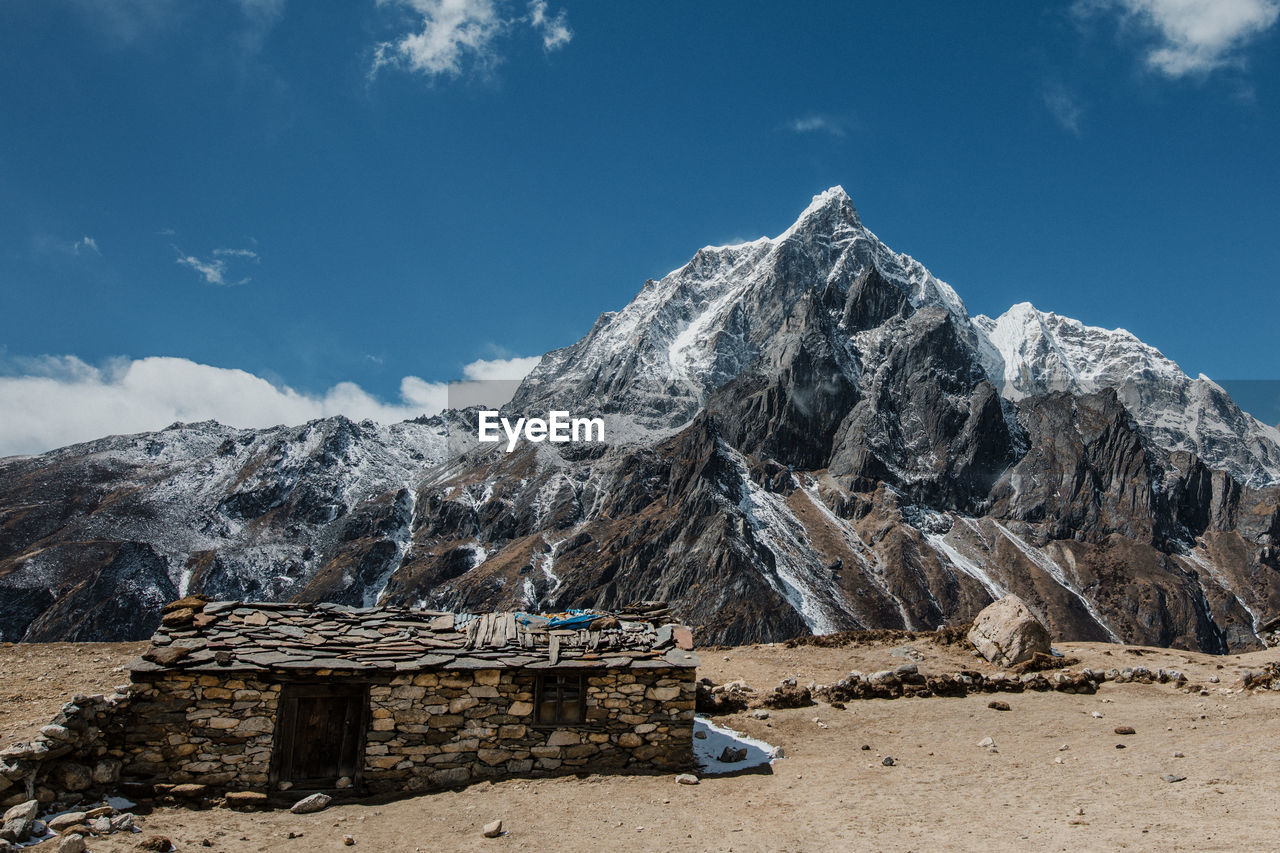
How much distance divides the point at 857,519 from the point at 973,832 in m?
186

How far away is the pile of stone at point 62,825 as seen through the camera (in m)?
11.7

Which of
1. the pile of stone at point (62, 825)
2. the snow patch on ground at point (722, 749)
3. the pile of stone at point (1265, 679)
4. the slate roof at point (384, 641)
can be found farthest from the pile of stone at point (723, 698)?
the pile of stone at point (1265, 679)

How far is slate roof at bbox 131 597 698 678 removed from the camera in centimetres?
1583

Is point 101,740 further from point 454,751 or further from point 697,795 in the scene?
point 697,795

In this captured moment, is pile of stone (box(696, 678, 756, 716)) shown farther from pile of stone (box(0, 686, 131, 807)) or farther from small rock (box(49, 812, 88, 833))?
small rock (box(49, 812, 88, 833))

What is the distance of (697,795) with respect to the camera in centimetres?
1502

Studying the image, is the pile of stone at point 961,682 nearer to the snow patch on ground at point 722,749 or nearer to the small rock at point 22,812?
the snow patch on ground at point 722,749

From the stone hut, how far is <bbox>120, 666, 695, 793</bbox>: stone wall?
0.9 inches

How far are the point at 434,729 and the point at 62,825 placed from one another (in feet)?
19.9

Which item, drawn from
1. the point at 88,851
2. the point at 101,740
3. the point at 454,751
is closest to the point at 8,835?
the point at 88,851

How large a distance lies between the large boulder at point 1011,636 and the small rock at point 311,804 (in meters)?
20.1

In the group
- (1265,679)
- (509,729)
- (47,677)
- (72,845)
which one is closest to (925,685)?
(1265,679)

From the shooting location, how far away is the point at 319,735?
16031mm

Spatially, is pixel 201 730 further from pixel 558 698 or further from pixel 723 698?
pixel 723 698
